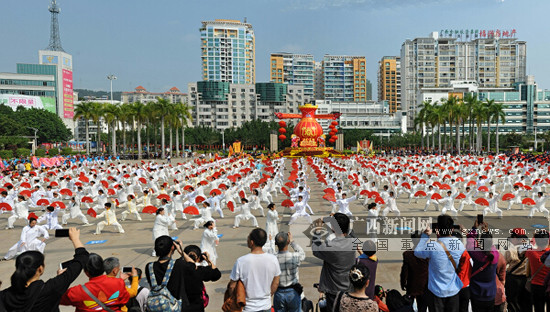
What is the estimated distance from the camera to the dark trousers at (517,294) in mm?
4508

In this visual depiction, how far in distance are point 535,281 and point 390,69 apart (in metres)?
126

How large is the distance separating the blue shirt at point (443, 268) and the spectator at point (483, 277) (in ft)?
1.17

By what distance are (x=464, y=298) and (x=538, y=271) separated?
1.04m

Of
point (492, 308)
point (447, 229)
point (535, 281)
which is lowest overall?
point (492, 308)

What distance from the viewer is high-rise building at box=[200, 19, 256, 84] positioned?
109688 mm

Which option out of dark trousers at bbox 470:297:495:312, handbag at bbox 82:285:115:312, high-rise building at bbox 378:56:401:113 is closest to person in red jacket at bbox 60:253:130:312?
handbag at bbox 82:285:115:312

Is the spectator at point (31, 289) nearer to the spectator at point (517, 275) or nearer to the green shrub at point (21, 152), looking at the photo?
the spectator at point (517, 275)

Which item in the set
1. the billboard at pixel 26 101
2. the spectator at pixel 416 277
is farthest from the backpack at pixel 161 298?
the billboard at pixel 26 101

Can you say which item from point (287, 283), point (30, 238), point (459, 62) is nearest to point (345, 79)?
point (459, 62)

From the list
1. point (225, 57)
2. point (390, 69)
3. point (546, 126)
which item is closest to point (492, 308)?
point (546, 126)

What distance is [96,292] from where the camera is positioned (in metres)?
3.04

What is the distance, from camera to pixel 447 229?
388 centimetres

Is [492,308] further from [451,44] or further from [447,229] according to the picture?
[451,44]

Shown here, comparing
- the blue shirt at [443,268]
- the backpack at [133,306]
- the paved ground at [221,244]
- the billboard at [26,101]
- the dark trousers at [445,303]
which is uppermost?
the billboard at [26,101]
